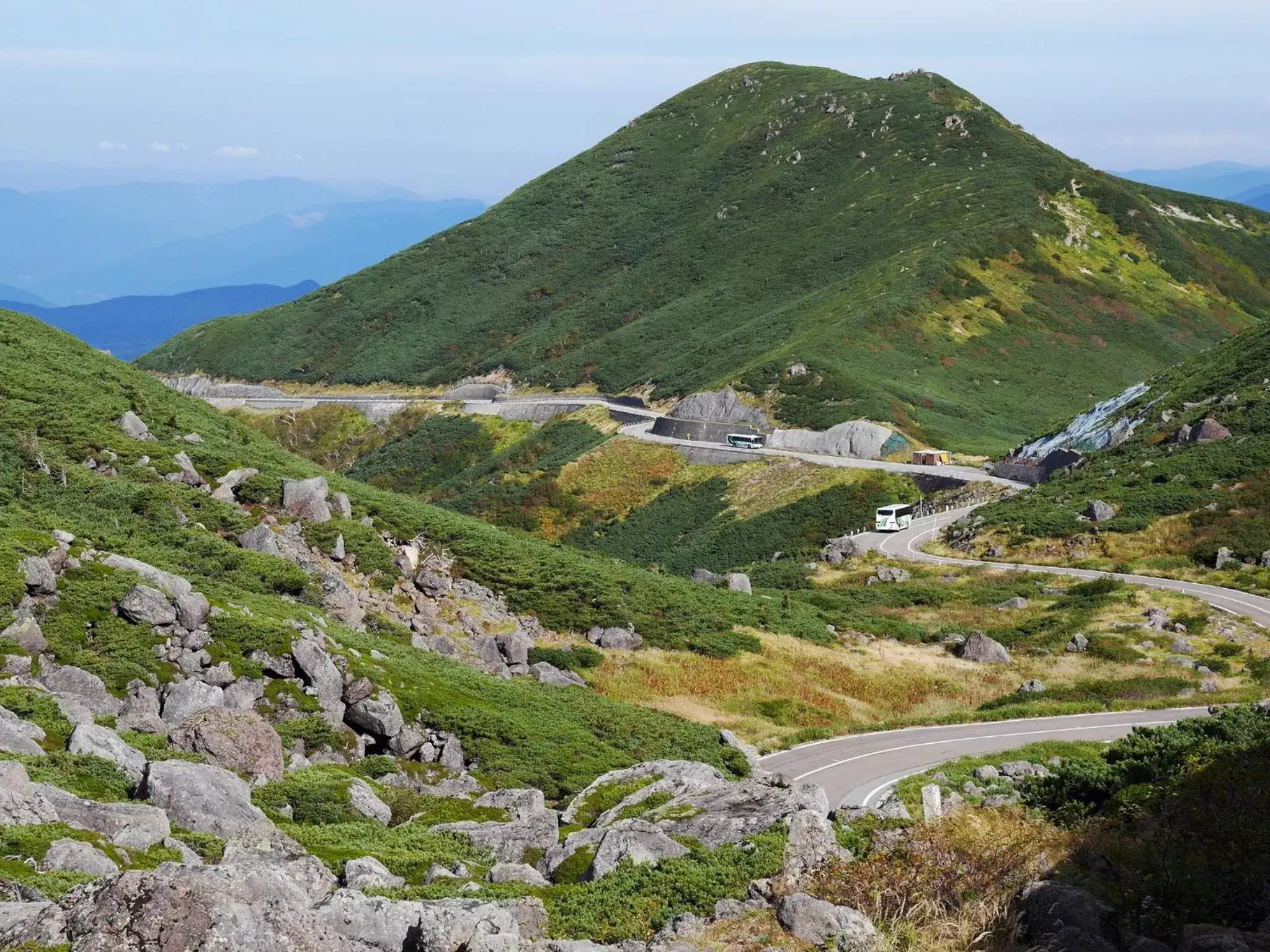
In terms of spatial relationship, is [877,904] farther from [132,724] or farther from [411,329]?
[411,329]

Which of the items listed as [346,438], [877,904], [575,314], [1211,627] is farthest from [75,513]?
[575,314]

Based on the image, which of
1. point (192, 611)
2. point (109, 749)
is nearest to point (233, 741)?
point (109, 749)

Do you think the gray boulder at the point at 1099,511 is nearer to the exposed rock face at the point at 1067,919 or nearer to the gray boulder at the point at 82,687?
the exposed rock face at the point at 1067,919

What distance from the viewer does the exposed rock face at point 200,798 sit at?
58.1ft

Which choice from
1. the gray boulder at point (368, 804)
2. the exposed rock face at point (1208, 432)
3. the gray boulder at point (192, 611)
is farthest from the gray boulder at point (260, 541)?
the exposed rock face at point (1208, 432)

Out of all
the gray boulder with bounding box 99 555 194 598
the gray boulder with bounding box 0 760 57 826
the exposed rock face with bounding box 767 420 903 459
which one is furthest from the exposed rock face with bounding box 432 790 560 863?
the exposed rock face with bounding box 767 420 903 459

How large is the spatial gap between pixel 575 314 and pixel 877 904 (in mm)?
162824

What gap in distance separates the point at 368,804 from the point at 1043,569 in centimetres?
Answer: 4521

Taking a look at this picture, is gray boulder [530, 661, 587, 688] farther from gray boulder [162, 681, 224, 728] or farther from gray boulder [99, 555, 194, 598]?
gray boulder [162, 681, 224, 728]

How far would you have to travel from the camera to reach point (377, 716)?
27141 mm

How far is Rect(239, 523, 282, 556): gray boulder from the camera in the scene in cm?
3803

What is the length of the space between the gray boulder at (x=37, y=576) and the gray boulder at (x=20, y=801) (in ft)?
37.0

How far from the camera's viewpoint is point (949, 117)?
178125mm

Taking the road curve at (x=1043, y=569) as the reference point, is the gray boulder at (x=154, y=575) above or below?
above
